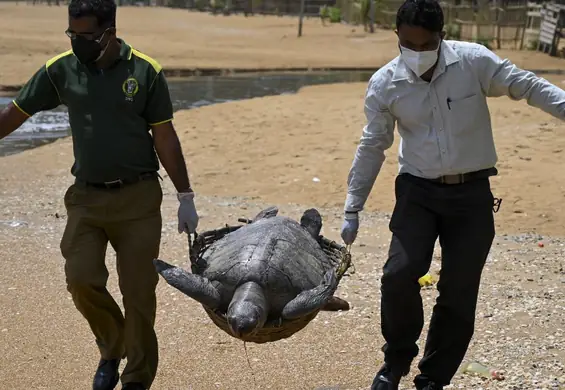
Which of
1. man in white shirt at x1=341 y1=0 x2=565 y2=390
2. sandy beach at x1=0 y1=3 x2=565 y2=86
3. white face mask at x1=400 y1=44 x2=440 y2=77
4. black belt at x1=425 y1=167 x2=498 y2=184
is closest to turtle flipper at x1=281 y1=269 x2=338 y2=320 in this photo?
man in white shirt at x1=341 y1=0 x2=565 y2=390

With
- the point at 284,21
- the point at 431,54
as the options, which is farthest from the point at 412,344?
the point at 284,21

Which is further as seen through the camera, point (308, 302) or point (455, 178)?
point (455, 178)

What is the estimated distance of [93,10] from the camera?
13.5 feet

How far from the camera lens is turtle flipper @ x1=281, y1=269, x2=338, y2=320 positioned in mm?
3934

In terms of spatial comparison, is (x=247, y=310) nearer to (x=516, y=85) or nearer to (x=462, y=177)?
(x=462, y=177)

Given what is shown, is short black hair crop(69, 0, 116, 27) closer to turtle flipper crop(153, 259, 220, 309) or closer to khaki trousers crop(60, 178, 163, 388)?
khaki trousers crop(60, 178, 163, 388)

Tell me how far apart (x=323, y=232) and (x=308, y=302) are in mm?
4444

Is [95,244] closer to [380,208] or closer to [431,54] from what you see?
Result: [431,54]

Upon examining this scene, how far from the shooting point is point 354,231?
14.8 ft

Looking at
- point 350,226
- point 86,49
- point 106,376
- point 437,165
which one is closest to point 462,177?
point 437,165

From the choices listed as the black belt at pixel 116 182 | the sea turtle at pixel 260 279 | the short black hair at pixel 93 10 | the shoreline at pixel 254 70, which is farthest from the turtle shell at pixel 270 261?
the shoreline at pixel 254 70

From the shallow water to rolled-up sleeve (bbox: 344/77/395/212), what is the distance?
10.1m

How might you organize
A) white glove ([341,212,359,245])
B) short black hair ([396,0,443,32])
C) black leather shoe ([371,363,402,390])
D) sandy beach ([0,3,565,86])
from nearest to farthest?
short black hair ([396,0,443,32]), black leather shoe ([371,363,402,390]), white glove ([341,212,359,245]), sandy beach ([0,3,565,86])

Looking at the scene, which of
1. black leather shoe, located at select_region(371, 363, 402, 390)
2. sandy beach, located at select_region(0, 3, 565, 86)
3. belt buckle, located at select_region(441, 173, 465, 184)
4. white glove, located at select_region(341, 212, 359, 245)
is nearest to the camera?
belt buckle, located at select_region(441, 173, 465, 184)
